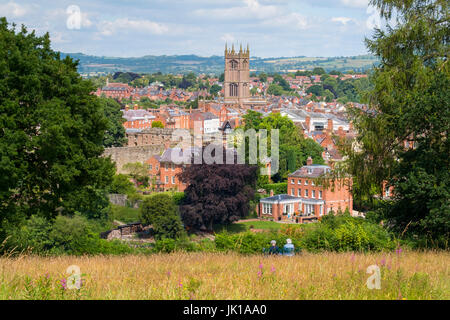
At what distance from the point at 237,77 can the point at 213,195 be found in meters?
88.4

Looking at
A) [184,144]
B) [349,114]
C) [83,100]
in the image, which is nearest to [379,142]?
[349,114]

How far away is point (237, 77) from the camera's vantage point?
125375 millimetres

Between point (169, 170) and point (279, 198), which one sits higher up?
point (169, 170)

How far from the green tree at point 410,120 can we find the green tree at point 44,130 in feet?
23.1

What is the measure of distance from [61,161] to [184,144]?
39.7 metres

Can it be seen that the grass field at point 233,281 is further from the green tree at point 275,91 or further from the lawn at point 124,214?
the green tree at point 275,91

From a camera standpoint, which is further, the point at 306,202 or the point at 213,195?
the point at 306,202

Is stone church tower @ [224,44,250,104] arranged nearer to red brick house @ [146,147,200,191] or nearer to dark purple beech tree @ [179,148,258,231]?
red brick house @ [146,147,200,191]

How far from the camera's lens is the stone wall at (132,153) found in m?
53.7

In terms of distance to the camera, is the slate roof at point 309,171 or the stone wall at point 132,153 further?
the stone wall at point 132,153

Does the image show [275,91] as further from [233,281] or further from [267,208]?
[233,281]

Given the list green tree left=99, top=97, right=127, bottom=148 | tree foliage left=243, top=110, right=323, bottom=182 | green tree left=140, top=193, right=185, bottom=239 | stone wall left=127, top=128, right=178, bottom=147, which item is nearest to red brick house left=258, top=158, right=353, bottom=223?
tree foliage left=243, top=110, right=323, bottom=182

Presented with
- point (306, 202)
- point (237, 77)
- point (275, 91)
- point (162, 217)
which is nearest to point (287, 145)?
point (306, 202)

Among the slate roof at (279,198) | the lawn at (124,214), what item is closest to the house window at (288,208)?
the slate roof at (279,198)
